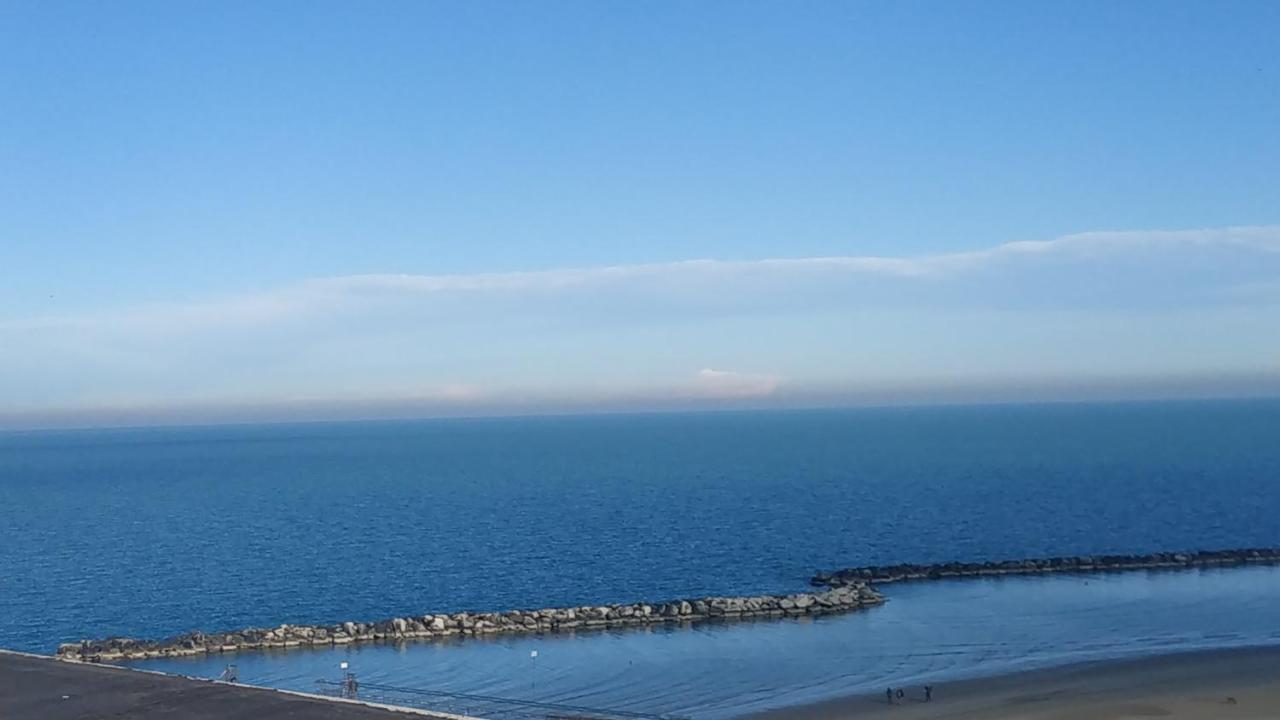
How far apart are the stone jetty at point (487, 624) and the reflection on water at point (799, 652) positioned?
1193mm

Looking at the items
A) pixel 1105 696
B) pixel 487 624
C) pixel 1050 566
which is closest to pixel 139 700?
pixel 487 624

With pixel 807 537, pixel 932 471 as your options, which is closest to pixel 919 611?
pixel 807 537

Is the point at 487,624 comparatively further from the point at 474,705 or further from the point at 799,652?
the point at 474,705

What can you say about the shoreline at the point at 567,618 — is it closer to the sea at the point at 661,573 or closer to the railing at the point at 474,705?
the sea at the point at 661,573

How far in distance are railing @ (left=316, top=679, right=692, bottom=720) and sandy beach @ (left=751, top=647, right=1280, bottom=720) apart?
19.0 feet

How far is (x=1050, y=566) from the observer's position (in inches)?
2670

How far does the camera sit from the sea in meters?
45.2

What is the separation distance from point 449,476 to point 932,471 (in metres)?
70.0

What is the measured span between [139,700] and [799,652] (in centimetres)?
2560

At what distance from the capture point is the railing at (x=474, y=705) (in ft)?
108

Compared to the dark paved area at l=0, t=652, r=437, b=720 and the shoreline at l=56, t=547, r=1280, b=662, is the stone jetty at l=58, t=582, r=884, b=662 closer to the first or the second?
the shoreline at l=56, t=547, r=1280, b=662

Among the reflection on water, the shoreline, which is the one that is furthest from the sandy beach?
the shoreline

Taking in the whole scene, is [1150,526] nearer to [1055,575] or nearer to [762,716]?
[1055,575]

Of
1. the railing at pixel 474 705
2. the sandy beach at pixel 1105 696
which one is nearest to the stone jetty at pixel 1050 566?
the sandy beach at pixel 1105 696
